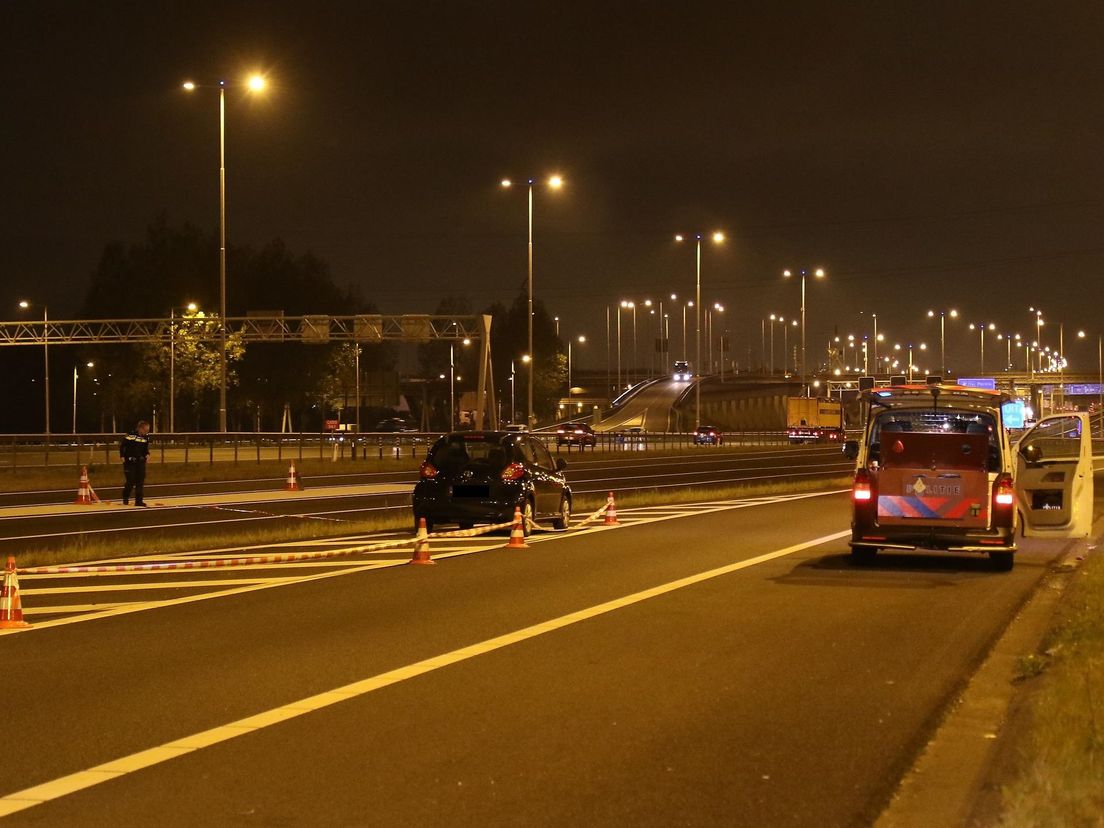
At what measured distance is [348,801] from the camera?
22.1 ft

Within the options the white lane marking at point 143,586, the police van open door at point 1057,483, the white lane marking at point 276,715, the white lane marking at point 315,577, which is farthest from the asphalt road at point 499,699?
the police van open door at point 1057,483

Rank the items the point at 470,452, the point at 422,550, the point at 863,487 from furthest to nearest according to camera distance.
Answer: the point at 470,452 < the point at 422,550 < the point at 863,487

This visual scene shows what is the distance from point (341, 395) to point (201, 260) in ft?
40.3

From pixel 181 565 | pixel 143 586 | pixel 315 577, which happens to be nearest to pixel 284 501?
pixel 315 577

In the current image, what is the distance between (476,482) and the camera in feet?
71.2

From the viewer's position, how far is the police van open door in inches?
741

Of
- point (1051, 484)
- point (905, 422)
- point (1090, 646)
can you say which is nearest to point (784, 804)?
Result: point (1090, 646)

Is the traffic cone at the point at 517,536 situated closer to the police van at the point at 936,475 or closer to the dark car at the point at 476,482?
the dark car at the point at 476,482

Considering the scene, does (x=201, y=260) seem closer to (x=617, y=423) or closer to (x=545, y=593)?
(x=617, y=423)

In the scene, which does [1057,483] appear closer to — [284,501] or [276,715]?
[276,715]

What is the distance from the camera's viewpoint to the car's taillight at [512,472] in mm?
21719

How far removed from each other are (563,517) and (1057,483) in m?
7.91

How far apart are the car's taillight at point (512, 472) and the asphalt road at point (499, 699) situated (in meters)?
5.28

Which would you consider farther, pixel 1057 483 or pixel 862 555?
pixel 1057 483
